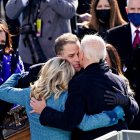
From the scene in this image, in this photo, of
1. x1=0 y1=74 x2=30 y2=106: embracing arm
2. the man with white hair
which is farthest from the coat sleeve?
x1=0 y1=74 x2=30 y2=106: embracing arm

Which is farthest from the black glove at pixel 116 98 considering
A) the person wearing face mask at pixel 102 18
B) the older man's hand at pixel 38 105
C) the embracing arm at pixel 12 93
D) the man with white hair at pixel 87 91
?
the person wearing face mask at pixel 102 18

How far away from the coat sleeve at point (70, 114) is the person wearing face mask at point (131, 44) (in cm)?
131

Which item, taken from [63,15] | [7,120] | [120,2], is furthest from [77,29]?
[7,120]

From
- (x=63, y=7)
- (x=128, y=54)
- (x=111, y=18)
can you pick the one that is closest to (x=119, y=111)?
(x=128, y=54)

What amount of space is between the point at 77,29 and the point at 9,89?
105 inches

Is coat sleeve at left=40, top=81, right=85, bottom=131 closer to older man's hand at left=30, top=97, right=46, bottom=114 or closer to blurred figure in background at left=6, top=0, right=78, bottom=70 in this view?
older man's hand at left=30, top=97, right=46, bottom=114

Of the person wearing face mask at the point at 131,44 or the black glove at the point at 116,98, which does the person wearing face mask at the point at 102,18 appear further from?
the black glove at the point at 116,98

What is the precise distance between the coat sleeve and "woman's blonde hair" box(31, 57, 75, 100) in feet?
0.27

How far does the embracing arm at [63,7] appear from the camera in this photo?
6.71 m

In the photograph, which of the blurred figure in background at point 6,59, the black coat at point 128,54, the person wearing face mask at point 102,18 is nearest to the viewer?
the black coat at point 128,54

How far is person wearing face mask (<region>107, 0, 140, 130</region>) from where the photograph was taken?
17.6 ft

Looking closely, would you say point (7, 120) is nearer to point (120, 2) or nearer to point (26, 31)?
point (26, 31)

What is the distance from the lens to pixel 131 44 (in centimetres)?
558

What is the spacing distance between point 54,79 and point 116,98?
0.49 meters
